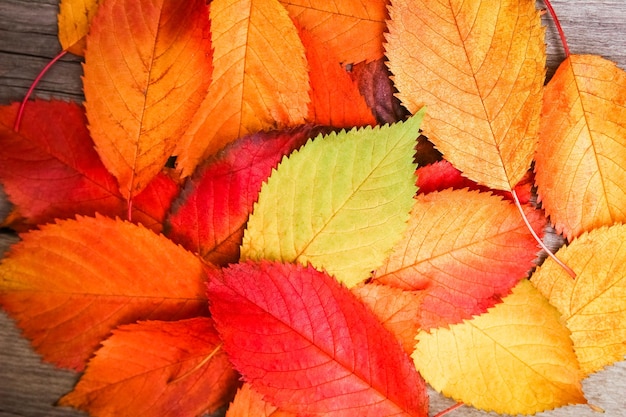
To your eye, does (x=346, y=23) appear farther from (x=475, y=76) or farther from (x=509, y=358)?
(x=509, y=358)

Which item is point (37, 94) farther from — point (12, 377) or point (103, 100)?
point (12, 377)

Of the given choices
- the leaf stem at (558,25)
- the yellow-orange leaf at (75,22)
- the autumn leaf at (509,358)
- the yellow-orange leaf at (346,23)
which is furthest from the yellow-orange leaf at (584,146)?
the yellow-orange leaf at (75,22)

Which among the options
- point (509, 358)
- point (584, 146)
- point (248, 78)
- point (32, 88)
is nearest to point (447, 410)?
point (509, 358)

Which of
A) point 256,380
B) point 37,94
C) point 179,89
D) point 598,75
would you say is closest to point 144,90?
point 179,89

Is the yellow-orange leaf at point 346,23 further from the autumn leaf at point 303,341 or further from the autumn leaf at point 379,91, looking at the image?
the autumn leaf at point 303,341

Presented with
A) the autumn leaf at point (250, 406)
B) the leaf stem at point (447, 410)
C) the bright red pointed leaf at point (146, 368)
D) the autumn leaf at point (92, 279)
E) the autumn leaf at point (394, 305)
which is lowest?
the leaf stem at point (447, 410)

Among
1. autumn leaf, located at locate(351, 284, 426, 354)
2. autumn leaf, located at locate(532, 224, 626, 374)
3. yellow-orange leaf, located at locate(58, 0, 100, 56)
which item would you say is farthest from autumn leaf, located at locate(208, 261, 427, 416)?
yellow-orange leaf, located at locate(58, 0, 100, 56)

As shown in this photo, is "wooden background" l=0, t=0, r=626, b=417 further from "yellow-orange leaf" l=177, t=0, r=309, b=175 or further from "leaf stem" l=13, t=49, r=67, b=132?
"yellow-orange leaf" l=177, t=0, r=309, b=175
